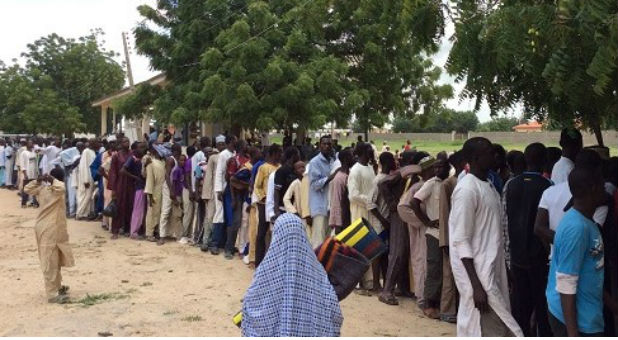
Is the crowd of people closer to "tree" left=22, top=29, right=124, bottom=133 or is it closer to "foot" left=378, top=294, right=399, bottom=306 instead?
"foot" left=378, top=294, right=399, bottom=306

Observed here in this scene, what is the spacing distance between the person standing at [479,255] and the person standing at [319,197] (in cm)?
379

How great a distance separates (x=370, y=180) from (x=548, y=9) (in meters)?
3.96

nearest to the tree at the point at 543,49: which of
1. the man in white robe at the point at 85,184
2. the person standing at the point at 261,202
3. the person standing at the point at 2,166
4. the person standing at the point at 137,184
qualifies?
the person standing at the point at 261,202

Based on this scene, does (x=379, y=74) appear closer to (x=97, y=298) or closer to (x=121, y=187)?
(x=121, y=187)

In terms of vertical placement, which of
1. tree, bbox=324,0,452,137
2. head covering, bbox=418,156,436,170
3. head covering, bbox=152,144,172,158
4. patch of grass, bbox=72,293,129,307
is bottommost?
patch of grass, bbox=72,293,129,307

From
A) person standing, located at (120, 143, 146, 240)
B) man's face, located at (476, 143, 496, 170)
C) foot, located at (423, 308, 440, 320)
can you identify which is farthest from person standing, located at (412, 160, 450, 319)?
person standing, located at (120, 143, 146, 240)

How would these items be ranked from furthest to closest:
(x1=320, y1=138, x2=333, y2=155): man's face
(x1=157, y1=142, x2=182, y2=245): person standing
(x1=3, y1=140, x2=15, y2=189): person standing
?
(x1=3, y1=140, x2=15, y2=189): person standing < (x1=157, y1=142, x2=182, y2=245): person standing < (x1=320, y1=138, x2=333, y2=155): man's face

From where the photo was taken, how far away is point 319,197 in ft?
25.5

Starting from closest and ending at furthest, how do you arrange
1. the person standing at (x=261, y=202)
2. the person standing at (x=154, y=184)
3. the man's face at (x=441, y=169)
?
the man's face at (x=441, y=169)
the person standing at (x=261, y=202)
the person standing at (x=154, y=184)

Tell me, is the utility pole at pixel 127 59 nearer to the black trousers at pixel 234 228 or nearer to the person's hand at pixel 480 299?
the black trousers at pixel 234 228

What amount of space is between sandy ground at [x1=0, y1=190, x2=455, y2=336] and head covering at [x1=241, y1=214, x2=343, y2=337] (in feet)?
10.9

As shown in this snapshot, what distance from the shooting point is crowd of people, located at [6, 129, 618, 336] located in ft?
10.5

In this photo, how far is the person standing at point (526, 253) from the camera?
178 inches

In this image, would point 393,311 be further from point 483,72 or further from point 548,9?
point 548,9
